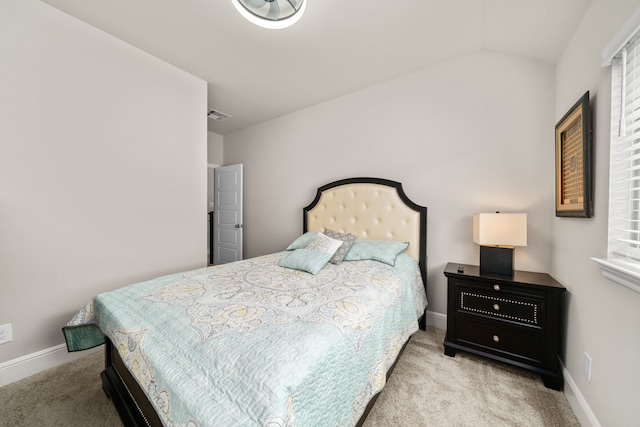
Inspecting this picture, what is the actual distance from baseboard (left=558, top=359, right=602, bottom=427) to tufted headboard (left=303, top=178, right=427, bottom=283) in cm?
113

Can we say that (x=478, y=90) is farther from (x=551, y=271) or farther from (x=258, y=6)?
(x=258, y=6)

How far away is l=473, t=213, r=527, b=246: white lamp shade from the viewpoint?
73.0 inches

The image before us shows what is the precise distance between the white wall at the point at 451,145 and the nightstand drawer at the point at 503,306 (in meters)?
0.49

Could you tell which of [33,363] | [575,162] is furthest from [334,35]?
[33,363]

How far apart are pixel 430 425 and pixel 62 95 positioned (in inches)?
133

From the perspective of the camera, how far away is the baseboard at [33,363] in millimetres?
1670

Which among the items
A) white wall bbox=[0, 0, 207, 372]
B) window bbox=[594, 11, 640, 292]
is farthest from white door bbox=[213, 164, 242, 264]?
window bbox=[594, 11, 640, 292]

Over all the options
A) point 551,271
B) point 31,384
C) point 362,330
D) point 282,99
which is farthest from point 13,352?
point 551,271

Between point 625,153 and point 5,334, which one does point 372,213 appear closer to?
point 625,153

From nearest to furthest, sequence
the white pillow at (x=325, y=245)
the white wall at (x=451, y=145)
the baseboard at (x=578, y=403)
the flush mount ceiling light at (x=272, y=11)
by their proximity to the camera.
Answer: the baseboard at (x=578, y=403), the flush mount ceiling light at (x=272, y=11), the white wall at (x=451, y=145), the white pillow at (x=325, y=245)

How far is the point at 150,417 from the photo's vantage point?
1.05 m

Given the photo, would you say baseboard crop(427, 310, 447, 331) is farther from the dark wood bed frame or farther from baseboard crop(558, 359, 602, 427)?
the dark wood bed frame

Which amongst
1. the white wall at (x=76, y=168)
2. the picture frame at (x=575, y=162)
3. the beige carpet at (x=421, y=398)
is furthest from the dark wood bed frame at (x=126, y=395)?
the picture frame at (x=575, y=162)

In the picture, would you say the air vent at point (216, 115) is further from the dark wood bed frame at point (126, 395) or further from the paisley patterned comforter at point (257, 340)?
the dark wood bed frame at point (126, 395)
